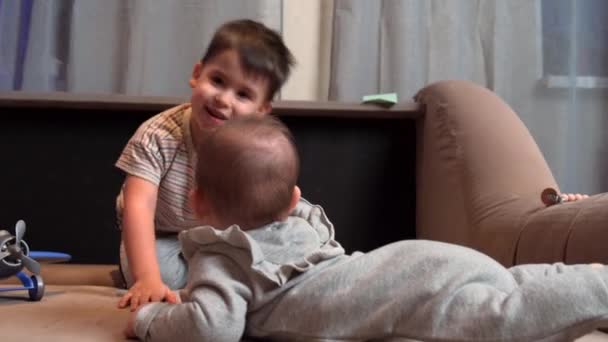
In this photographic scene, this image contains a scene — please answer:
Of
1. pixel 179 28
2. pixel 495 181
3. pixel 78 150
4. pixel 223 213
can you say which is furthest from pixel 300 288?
pixel 179 28

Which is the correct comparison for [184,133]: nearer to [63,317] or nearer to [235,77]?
[235,77]

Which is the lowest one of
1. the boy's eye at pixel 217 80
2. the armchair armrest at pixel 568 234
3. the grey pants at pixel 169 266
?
the grey pants at pixel 169 266

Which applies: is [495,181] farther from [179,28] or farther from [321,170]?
[179,28]

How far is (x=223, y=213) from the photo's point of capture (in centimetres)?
85

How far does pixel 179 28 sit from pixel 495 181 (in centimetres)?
88

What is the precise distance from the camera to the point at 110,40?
195 cm

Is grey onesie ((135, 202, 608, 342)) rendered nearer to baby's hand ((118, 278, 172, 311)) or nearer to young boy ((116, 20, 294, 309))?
baby's hand ((118, 278, 172, 311))

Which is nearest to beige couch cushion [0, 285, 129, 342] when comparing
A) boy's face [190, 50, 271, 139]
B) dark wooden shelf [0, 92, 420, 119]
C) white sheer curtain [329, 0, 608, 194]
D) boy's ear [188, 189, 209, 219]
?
boy's ear [188, 189, 209, 219]

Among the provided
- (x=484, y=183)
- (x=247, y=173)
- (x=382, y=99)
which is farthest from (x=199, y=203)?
(x=382, y=99)

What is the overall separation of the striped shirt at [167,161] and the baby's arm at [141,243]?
0.03m

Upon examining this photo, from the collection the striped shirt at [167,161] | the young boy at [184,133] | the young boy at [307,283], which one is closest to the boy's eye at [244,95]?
the young boy at [184,133]

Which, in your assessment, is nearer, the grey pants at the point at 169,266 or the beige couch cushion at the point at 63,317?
the beige couch cushion at the point at 63,317

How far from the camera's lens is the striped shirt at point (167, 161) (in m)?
1.36

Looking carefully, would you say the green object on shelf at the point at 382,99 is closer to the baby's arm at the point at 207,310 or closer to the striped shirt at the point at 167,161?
the striped shirt at the point at 167,161
